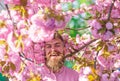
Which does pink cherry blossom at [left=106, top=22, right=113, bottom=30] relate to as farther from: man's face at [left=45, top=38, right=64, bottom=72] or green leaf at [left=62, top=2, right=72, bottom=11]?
green leaf at [left=62, top=2, right=72, bottom=11]

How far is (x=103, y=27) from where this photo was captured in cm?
302

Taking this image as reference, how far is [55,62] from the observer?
11.5 feet

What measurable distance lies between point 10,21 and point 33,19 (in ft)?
1.32

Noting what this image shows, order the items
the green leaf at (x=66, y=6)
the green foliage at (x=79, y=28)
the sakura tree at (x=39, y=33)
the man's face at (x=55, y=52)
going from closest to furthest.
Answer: the sakura tree at (x=39, y=33) → the man's face at (x=55, y=52) → the green foliage at (x=79, y=28) → the green leaf at (x=66, y=6)

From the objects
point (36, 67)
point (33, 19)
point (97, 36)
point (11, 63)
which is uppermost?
point (33, 19)

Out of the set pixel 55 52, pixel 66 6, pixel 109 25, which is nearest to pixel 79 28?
pixel 55 52

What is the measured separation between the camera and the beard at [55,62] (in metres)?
3.48

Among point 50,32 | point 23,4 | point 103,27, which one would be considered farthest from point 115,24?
point 23,4

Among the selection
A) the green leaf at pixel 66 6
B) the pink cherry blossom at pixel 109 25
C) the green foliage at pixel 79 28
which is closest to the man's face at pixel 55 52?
the green foliage at pixel 79 28

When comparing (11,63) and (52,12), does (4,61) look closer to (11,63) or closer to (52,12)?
(11,63)

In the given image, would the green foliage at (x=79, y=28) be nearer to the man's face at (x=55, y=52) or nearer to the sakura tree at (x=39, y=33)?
the man's face at (x=55, y=52)

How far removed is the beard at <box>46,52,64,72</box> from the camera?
11.4 feet

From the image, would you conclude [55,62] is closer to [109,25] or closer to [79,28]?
[79,28]

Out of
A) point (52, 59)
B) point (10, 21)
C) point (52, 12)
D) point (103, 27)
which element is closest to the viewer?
point (52, 12)
